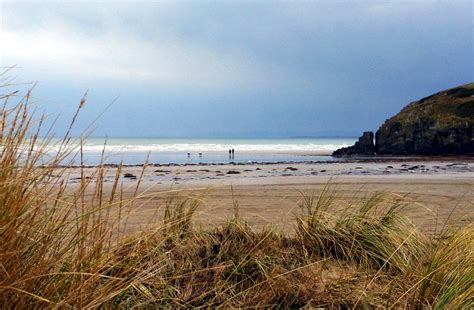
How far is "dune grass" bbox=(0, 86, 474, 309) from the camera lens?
2172 millimetres

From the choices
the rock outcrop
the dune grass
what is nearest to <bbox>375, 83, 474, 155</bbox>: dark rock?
the rock outcrop

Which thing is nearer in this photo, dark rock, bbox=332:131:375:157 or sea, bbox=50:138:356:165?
Answer: sea, bbox=50:138:356:165

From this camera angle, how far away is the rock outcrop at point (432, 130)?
135ft

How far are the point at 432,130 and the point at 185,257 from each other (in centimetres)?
4311

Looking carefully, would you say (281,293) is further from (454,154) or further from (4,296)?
(454,154)

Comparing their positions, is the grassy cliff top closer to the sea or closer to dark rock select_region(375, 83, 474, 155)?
dark rock select_region(375, 83, 474, 155)

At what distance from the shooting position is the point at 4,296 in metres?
2.03

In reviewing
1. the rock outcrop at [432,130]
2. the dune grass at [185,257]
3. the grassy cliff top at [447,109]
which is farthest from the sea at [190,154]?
the grassy cliff top at [447,109]

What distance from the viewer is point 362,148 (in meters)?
47.7

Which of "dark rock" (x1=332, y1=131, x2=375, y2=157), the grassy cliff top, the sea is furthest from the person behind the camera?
"dark rock" (x1=332, y1=131, x2=375, y2=157)

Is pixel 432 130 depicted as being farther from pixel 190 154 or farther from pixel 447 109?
pixel 190 154

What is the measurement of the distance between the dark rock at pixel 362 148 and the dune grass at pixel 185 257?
4013 centimetres

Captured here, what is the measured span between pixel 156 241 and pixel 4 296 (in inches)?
77.1

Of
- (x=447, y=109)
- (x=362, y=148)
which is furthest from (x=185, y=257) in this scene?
(x=447, y=109)
